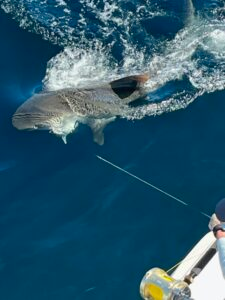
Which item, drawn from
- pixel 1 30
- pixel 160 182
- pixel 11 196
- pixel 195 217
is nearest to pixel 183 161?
pixel 160 182

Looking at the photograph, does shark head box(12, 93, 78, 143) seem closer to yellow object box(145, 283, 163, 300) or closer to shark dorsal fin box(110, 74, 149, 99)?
shark dorsal fin box(110, 74, 149, 99)

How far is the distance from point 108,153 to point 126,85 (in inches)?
47.0

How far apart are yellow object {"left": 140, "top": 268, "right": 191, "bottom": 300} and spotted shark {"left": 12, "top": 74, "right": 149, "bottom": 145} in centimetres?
381

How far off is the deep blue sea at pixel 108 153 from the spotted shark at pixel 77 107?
169 millimetres

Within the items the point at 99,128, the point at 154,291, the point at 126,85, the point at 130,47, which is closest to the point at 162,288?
the point at 154,291

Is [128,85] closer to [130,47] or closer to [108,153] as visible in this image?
[108,153]

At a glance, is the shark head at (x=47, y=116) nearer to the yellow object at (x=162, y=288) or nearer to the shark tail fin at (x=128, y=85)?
the shark tail fin at (x=128, y=85)

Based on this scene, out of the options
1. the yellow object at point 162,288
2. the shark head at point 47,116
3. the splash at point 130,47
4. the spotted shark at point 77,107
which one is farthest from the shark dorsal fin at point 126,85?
the yellow object at point 162,288

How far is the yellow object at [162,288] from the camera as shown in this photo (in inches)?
229

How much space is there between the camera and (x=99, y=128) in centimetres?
934

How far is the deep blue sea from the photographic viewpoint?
7.66 m

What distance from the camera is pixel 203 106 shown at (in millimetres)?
9414

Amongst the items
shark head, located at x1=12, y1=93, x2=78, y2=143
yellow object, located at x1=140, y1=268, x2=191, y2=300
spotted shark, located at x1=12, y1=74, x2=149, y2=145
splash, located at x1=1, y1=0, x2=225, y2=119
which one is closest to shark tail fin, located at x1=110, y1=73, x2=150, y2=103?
spotted shark, located at x1=12, y1=74, x2=149, y2=145

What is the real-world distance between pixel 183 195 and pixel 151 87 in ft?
7.69
